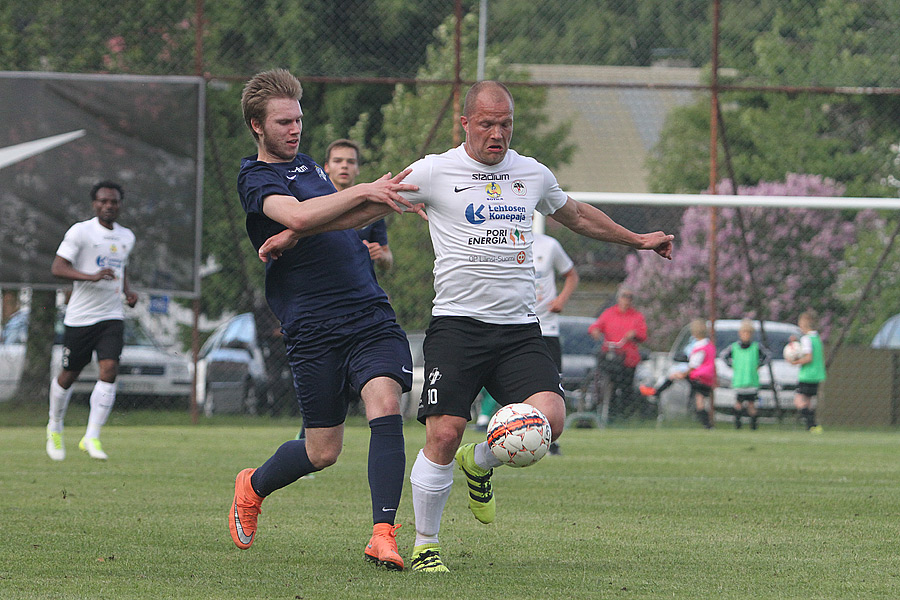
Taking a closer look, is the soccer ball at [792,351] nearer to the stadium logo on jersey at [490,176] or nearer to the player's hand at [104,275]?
the player's hand at [104,275]

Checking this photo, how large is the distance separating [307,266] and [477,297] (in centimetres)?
74

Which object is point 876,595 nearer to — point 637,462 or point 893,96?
point 637,462

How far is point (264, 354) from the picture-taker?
16172 millimetres

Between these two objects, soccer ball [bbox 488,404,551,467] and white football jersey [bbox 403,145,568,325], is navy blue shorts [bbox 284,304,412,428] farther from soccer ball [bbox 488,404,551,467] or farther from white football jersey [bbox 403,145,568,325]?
soccer ball [bbox 488,404,551,467]

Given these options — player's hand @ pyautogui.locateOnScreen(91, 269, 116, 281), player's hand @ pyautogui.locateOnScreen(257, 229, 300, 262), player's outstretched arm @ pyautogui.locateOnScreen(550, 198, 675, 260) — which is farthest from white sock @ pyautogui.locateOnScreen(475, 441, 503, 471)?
player's hand @ pyautogui.locateOnScreen(91, 269, 116, 281)

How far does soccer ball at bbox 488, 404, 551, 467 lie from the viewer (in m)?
4.92

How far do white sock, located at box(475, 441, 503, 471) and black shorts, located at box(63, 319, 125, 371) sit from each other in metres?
5.75

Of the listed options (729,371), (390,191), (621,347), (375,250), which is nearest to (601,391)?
(621,347)

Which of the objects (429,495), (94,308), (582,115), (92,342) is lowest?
(429,495)

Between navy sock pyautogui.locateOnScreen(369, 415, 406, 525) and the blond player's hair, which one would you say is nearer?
navy sock pyautogui.locateOnScreen(369, 415, 406, 525)

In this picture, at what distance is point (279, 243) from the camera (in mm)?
4875

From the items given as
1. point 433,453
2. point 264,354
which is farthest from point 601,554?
point 264,354

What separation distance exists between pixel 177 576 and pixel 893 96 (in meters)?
15.3

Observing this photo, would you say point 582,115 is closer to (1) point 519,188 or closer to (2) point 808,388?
(2) point 808,388
